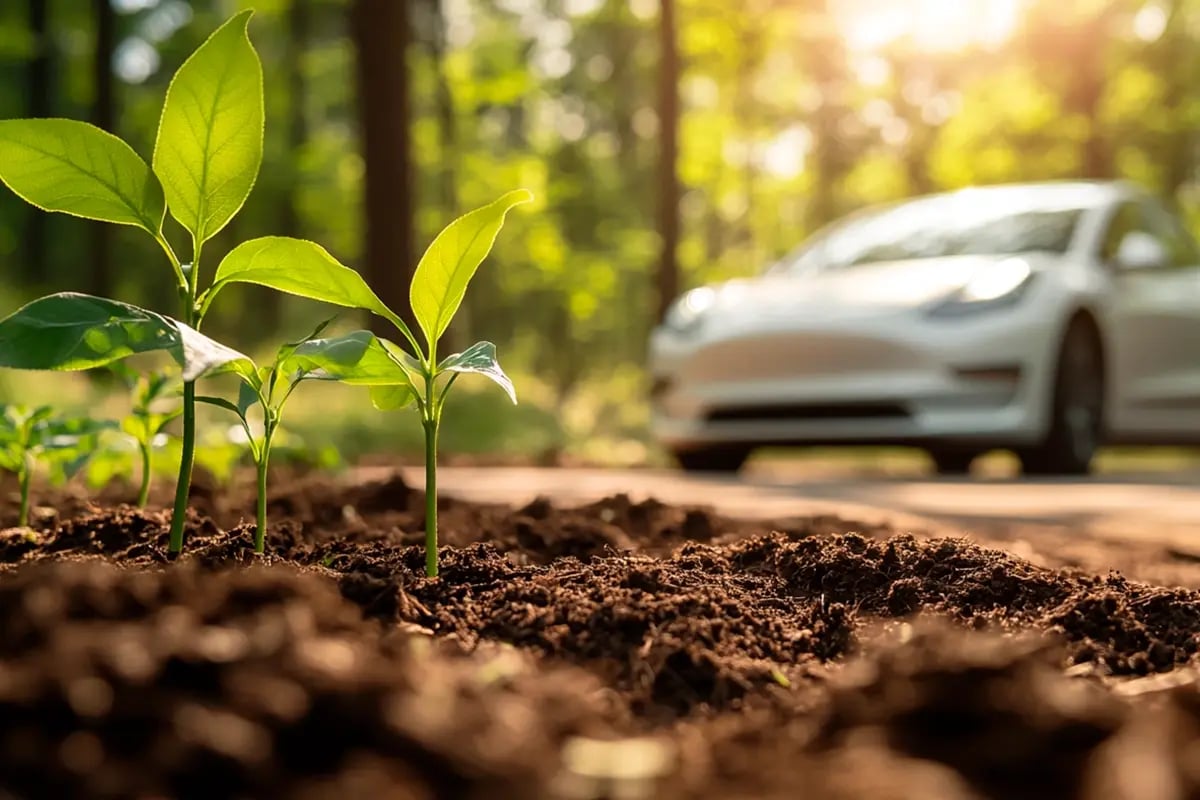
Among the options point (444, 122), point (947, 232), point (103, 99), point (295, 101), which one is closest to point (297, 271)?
point (947, 232)

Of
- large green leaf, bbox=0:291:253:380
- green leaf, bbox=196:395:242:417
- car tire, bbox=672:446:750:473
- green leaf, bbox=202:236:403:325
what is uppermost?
green leaf, bbox=202:236:403:325

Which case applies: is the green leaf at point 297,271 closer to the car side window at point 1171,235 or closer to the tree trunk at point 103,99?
the car side window at point 1171,235

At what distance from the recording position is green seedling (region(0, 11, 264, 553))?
5.98 ft

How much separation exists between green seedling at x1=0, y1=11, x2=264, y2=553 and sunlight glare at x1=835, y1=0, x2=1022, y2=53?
863 inches

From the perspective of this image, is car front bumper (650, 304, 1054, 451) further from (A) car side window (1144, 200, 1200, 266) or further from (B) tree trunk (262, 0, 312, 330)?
(B) tree trunk (262, 0, 312, 330)

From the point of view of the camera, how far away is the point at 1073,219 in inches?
280

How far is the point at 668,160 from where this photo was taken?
14023mm

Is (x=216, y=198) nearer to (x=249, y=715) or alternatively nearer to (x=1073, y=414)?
(x=249, y=715)

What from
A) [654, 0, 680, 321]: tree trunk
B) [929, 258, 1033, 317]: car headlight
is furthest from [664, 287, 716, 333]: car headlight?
[654, 0, 680, 321]: tree trunk

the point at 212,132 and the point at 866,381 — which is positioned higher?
the point at 212,132

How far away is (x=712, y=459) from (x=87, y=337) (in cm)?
562

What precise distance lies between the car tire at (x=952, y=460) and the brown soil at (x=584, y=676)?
411 centimetres

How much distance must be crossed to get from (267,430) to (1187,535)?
270 centimetres

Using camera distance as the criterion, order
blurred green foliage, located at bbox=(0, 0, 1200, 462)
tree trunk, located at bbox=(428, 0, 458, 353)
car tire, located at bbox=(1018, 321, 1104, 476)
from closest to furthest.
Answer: car tire, located at bbox=(1018, 321, 1104, 476) < blurred green foliage, located at bbox=(0, 0, 1200, 462) < tree trunk, located at bbox=(428, 0, 458, 353)
